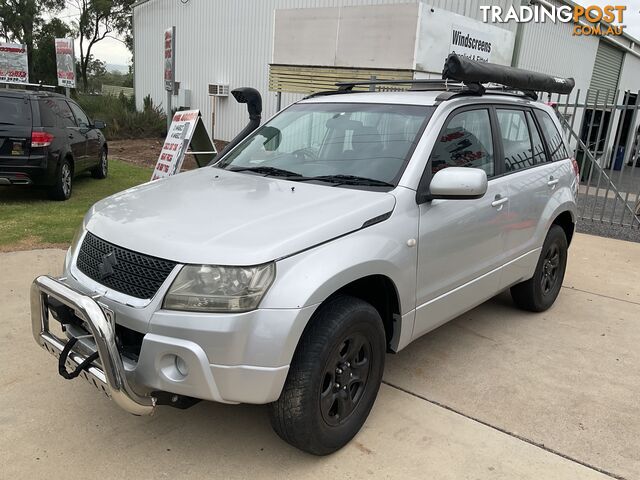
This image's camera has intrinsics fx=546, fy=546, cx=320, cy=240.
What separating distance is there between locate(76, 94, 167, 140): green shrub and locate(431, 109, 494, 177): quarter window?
16621 mm

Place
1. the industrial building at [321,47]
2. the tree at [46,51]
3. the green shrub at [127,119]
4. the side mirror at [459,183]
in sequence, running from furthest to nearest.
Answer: the tree at [46,51] < the green shrub at [127,119] < the industrial building at [321,47] < the side mirror at [459,183]

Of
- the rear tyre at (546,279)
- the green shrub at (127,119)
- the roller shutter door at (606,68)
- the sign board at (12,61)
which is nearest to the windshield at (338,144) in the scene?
the rear tyre at (546,279)

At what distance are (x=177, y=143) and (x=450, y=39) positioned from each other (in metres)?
5.84

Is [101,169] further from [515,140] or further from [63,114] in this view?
[515,140]

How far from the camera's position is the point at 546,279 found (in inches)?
195

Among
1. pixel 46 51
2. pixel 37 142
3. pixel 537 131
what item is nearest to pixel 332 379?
pixel 537 131

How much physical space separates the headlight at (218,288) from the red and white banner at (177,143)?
5.27m

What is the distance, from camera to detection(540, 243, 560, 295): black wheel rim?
192 inches

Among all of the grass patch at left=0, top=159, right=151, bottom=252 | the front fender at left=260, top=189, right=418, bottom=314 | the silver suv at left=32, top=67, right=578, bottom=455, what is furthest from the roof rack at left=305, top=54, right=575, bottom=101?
the grass patch at left=0, top=159, right=151, bottom=252

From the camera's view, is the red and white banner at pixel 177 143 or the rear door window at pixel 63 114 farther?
the rear door window at pixel 63 114

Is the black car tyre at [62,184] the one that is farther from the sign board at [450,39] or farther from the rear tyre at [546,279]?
the rear tyre at [546,279]

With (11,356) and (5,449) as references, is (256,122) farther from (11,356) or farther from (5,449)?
(5,449)

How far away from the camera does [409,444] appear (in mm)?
2982

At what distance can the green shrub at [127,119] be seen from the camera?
60.5ft
